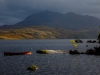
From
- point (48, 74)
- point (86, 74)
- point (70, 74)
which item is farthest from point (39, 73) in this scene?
point (86, 74)

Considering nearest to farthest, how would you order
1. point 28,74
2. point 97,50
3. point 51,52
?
point 28,74
point 97,50
point 51,52

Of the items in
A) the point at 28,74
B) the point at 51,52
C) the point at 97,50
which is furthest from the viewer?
the point at 51,52

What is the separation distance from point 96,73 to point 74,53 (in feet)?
193

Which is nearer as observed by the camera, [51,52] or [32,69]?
[32,69]

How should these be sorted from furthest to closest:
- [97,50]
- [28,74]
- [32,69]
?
[97,50], [32,69], [28,74]

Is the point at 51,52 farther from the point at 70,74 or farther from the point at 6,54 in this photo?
the point at 70,74

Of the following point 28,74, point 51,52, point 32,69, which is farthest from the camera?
point 51,52

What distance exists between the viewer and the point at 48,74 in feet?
200

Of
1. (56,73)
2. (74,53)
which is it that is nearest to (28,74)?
(56,73)

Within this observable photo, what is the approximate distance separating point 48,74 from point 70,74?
232 inches

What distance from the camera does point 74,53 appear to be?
122625 mm

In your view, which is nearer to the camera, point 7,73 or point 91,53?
point 7,73

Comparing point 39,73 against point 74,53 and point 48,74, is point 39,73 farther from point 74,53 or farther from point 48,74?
point 74,53

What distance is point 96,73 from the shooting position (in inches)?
2507
